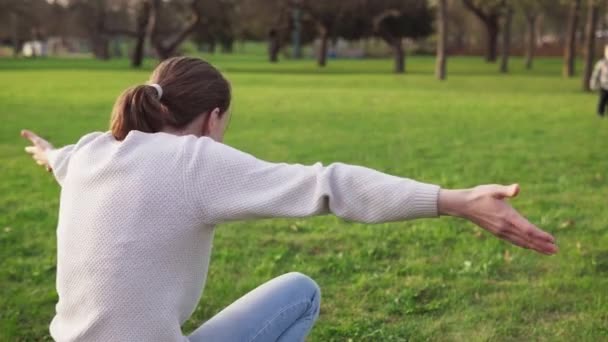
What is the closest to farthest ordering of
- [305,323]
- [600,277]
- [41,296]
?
1. [305,323]
2. [41,296]
3. [600,277]

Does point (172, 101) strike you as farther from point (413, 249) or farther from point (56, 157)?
point (413, 249)

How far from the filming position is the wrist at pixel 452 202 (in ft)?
7.54

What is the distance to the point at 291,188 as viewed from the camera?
7.73ft

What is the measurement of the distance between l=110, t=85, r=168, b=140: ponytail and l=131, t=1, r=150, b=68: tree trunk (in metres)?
50.6

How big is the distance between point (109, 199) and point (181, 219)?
24 centimetres

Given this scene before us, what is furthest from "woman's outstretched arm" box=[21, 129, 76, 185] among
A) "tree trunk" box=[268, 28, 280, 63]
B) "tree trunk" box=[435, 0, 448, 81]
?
"tree trunk" box=[268, 28, 280, 63]

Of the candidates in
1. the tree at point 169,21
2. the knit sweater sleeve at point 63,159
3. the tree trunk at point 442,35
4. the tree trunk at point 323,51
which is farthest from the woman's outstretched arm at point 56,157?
the tree trunk at point 323,51

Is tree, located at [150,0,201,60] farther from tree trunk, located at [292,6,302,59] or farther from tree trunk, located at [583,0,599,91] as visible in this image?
tree trunk, located at [583,0,599,91]

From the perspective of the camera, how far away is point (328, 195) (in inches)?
91.7

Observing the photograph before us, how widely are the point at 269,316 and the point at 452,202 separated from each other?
974 mm

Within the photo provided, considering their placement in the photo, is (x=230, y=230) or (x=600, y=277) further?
(x=230, y=230)

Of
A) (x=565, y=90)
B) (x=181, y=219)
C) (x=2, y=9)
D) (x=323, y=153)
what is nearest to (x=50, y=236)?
(x=181, y=219)

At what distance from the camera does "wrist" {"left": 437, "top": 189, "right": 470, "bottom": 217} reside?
2299 mm

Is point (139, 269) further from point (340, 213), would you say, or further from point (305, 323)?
point (305, 323)
